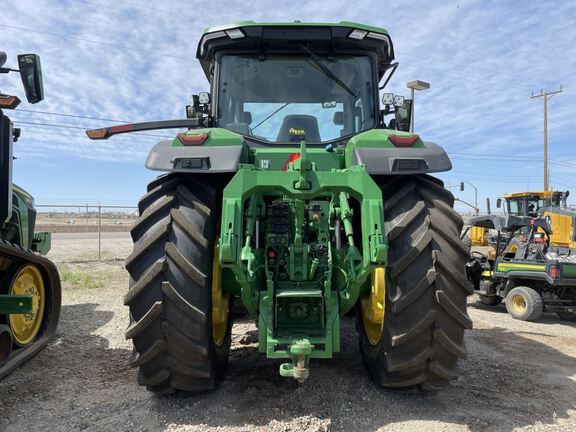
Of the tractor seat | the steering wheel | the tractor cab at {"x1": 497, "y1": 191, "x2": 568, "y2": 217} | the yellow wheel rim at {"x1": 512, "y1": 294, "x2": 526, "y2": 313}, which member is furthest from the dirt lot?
the tractor cab at {"x1": 497, "y1": 191, "x2": 568, "y2": 217}

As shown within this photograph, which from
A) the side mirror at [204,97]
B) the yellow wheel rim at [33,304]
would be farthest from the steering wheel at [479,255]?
the yellow wheel rim at [33,304]

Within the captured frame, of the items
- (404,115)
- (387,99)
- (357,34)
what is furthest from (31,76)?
(404,115)

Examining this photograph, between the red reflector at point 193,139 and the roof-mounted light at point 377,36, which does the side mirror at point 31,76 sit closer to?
the red reflector at point 193,139

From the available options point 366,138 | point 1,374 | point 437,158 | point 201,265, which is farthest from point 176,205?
point 1,374

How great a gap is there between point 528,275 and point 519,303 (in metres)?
0.50

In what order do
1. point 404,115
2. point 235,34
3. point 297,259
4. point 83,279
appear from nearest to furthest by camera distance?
point 297,259, point 235,34, point 404,115, point 83,279

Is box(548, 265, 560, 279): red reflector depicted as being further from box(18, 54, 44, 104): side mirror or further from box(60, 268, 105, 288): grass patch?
box(60, 268, 105, 288): grass patch

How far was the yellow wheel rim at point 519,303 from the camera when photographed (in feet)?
26.5

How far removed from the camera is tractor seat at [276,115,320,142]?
3.96m

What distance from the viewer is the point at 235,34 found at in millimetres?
3844

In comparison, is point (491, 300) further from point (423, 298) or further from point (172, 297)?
point (172, 297)

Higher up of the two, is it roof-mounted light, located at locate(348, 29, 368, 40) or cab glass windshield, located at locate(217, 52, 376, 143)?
roof-mounted light, located at locate(348, 29, 368, 40)

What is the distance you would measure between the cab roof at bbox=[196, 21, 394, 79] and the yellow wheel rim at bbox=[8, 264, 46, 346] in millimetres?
2880

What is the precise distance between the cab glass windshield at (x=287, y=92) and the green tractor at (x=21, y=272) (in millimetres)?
1479
